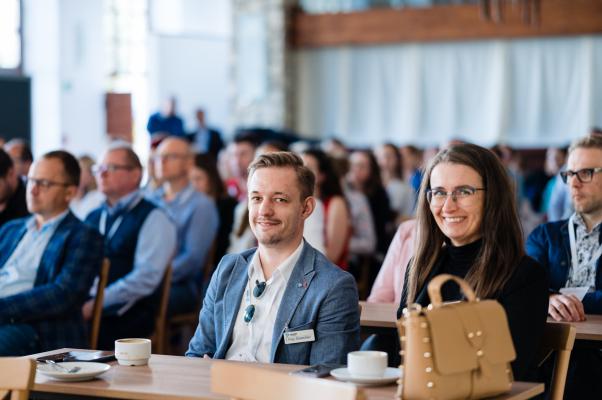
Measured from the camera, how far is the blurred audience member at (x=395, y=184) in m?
9.81

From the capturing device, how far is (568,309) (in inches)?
149

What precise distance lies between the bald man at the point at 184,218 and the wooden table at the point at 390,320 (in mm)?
2303

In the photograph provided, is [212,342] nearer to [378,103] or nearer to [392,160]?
[392,160]

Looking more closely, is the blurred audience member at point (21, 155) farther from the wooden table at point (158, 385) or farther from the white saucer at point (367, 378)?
the white saucer at point (367, 378)

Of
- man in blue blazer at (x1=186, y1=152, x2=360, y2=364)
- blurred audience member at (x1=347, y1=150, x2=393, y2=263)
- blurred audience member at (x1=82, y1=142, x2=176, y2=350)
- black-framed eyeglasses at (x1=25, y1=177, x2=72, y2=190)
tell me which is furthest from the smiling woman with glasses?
blurred audience member at (x1=347, y1=150, x2=393, y2=263)

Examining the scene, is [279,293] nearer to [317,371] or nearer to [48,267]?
[317,371]

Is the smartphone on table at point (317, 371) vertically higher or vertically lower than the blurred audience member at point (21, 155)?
lower

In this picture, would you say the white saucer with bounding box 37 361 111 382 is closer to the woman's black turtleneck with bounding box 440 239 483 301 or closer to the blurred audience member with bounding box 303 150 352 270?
the woman's black turtleneck with bounding box 440 239 483 301

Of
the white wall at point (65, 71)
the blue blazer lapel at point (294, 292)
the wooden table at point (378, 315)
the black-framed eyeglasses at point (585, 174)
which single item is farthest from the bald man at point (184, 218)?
the white wall at point (65, 71)

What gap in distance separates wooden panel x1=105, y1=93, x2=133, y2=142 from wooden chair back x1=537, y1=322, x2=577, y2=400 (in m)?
12.4

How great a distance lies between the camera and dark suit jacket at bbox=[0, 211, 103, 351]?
4520mm

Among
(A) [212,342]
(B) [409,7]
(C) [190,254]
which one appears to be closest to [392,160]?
(C) [190,254]

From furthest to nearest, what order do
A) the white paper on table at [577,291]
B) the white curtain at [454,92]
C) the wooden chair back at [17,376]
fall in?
the white curtain at [454,92]
the white paper on table at [577,291]
the wooden chair back at [17,376]

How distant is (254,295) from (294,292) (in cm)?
14
